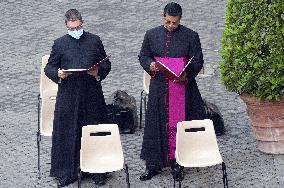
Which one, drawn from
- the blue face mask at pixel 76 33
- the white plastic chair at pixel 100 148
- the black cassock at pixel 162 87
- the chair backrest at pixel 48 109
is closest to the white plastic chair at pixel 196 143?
the black cassock at pixel 162 87

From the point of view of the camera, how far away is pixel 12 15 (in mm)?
16484

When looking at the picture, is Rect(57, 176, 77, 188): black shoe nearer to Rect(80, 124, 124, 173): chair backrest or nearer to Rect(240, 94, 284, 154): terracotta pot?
Rect(80, 124, 124, 173): chair backrest

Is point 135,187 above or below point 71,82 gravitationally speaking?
below

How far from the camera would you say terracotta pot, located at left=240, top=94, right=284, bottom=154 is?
33.3 ft

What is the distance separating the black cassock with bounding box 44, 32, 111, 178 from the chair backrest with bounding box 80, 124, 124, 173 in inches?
15.5

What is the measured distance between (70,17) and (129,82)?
360cm

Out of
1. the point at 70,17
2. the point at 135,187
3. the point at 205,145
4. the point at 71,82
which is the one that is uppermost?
the point at 70,17

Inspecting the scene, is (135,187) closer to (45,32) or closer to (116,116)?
(116,116)

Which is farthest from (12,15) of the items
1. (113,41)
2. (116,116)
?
(116,116)

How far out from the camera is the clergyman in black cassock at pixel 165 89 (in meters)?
9.63

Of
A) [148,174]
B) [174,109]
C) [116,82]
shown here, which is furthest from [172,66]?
[116,82]

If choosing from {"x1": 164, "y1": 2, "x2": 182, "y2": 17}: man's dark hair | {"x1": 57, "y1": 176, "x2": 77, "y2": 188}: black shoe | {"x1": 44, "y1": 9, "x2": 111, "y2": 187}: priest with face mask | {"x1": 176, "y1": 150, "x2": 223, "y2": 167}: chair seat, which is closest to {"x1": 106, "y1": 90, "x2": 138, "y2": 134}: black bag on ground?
{"x1": 44, "y1": 9, "x2": 111, "y2": 187}: priest with face mask

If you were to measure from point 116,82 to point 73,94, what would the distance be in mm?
3184

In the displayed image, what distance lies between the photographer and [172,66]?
955 centimetres
